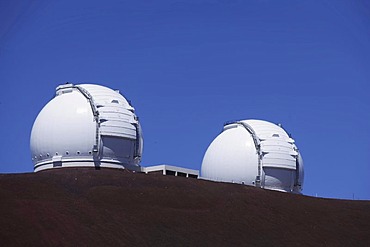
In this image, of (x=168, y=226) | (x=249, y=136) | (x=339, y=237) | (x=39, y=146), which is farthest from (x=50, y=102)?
(x=339, y=237)

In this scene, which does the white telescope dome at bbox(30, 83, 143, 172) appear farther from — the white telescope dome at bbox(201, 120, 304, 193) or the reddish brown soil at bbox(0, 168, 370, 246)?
the white telescope dome at bbox(201, 120, 304, 193)

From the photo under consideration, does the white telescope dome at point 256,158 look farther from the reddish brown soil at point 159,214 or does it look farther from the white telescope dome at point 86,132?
the white telescope dome at point 86,132

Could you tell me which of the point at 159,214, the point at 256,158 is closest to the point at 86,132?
the point at 159,214

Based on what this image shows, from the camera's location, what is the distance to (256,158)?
6053cm

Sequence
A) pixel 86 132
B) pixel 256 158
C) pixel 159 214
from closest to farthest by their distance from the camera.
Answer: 1. pixel 159 214
2. pixel 86 132
3. pixel 256 158

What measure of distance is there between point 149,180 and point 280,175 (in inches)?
611

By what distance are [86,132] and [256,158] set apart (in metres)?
14.7

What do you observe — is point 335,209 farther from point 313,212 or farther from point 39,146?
point 39,146

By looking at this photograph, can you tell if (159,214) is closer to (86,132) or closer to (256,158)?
(86,132)

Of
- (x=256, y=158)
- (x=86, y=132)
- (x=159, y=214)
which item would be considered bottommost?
(x=159, y=214)

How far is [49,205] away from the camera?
131ft

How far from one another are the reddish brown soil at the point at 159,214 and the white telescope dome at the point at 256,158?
7620 mm

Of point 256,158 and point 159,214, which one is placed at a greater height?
point 256,158

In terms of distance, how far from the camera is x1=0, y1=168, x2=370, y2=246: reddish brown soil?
37.8 m
